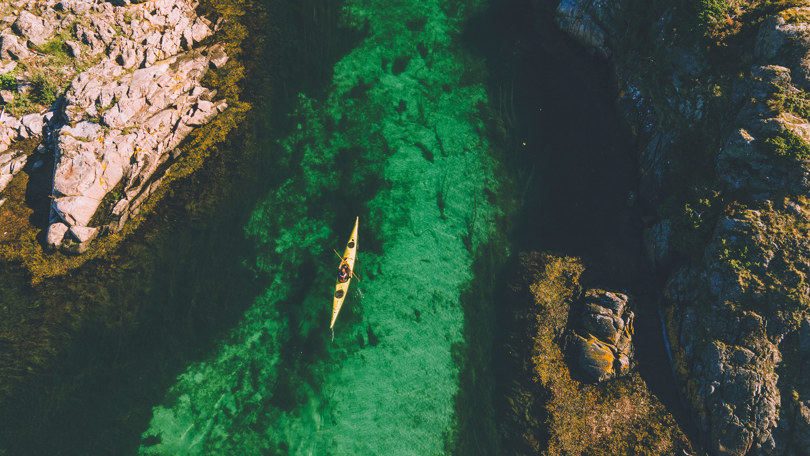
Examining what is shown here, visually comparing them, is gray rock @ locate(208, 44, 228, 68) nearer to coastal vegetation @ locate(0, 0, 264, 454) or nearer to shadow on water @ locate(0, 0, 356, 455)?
shadow on water @ locate(0, 0, 356, 455)

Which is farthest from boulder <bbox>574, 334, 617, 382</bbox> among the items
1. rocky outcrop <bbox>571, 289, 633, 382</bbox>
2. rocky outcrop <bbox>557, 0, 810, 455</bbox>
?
rocky outcrop <bbox>557, 0, 810, 455</bbox>

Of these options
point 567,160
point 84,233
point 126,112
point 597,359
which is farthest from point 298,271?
point 567,160

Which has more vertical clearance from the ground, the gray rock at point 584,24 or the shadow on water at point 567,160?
the gray rock at point 584,24

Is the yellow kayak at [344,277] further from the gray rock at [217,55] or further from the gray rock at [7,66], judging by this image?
the gray rock at [7,66]

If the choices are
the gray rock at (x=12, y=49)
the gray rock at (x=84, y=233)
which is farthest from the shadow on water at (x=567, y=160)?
the gray rock at (x=12, y=49)

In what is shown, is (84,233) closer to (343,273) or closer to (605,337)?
(343,273)

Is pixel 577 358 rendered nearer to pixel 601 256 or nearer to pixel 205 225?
pixel 601 256
